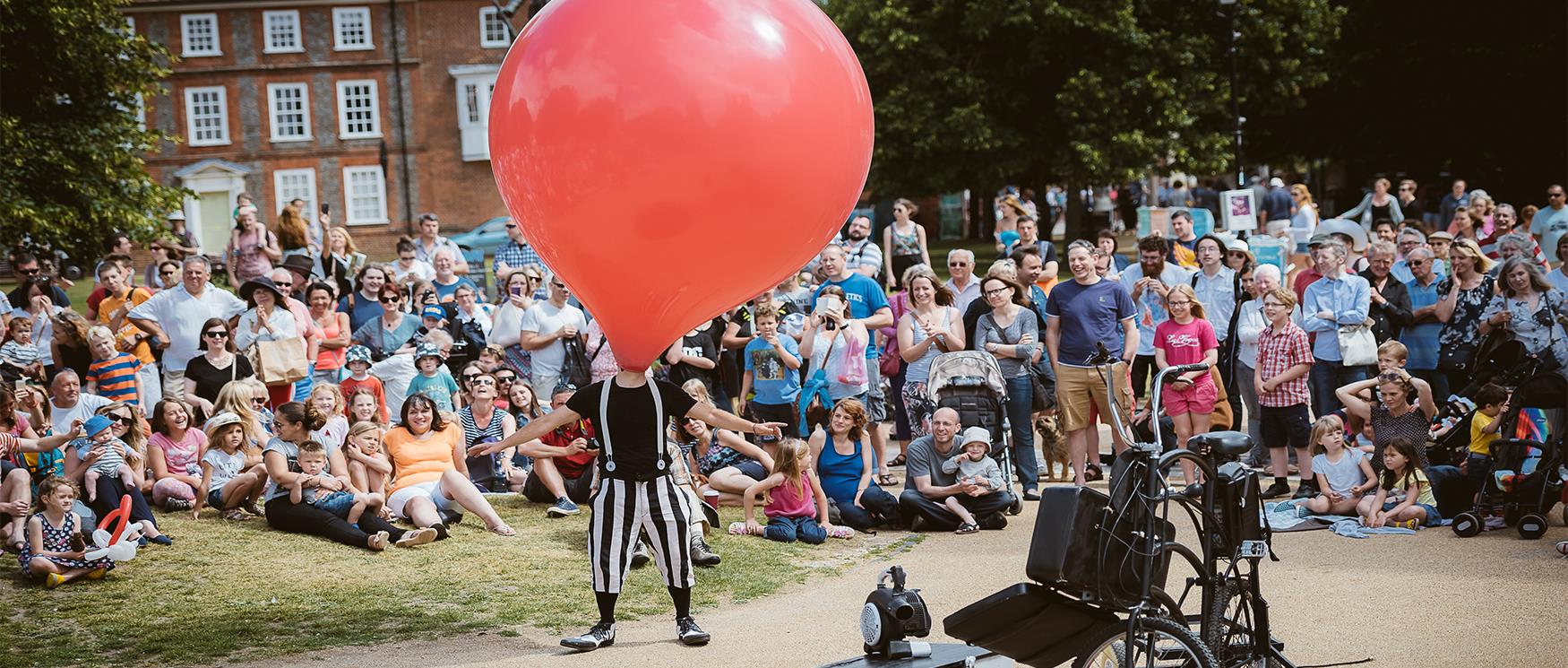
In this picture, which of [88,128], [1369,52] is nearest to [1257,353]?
[88,128]

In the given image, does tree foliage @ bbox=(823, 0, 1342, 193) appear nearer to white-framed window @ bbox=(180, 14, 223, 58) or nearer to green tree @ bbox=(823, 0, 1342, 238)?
green tree @ bbox=(823, 0, 1342, 238)

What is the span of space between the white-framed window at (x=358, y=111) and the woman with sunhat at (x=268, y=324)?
3361 cm

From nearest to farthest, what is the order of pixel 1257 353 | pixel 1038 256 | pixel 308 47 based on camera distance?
pixel 1257 353 → pixel 1038 256 → pixel 308 47

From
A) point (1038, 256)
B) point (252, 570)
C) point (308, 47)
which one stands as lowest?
point (252, 570)

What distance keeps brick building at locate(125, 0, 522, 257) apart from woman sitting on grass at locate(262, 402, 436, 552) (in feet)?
112

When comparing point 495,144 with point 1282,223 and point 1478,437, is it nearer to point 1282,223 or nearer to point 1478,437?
point 1478,437

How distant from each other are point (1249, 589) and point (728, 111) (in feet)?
8.97

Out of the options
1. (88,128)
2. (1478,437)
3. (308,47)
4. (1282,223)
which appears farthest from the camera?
(308,47)

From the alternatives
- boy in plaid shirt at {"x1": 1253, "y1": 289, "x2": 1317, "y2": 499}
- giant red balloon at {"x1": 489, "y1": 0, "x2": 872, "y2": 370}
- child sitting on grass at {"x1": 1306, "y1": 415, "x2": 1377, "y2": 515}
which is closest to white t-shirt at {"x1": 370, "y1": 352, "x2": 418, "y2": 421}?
giant red balloon at {"x1": 489, "y1": 0, "x2": 872, "y2": 370}

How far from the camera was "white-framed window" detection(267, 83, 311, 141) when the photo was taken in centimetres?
4456

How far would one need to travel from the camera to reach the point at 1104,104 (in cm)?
2786

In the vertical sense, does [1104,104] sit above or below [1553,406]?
above

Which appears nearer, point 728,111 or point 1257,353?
point 728,111

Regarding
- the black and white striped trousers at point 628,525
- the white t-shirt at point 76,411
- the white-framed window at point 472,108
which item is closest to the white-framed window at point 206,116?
the white-framed window at point 472,108
